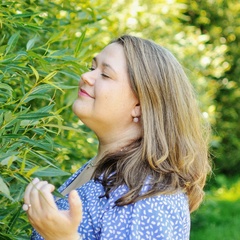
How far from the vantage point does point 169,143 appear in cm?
239

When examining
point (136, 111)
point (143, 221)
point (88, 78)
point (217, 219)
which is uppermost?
point (88, 78)

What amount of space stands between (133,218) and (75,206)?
26 centimetres

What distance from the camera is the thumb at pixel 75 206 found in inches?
75.9

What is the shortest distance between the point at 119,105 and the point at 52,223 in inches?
21.2

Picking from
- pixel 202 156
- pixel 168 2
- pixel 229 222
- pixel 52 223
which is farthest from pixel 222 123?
pixel 52 223

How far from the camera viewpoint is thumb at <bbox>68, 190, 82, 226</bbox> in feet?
6.33

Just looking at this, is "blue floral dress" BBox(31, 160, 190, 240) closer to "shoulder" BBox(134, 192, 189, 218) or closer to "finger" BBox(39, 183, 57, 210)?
"shoulder" BBox(134, 192, 189, 218)

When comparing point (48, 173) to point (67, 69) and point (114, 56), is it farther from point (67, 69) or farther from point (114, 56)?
point (67, 69)

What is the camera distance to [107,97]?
2.35 meters

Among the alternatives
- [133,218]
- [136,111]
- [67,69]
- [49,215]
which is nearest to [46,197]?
[49,215]

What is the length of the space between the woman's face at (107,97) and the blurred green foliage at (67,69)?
88mm

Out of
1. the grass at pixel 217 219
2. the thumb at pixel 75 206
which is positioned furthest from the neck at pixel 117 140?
the grass at pixel 217 219

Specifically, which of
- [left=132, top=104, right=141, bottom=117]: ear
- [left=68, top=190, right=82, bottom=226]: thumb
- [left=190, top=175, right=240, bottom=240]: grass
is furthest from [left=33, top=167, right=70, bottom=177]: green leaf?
[left=190, top=175, right=240, bottom=240]: grass

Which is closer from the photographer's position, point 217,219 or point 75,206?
point 75,206
